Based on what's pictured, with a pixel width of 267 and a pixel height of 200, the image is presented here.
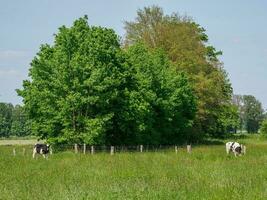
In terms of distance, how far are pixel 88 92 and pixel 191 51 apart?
28445 mm

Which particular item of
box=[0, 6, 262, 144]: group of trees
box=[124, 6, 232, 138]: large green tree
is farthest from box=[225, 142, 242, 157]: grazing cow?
box=[124, 6, 232, 138]: large green tree

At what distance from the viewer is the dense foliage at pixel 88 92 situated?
41.7 m

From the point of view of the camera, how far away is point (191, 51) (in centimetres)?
6788

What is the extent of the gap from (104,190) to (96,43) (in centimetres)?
2954

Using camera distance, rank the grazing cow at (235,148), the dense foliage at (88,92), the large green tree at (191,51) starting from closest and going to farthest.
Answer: the grazing cow at (235,148)
the dense foliage at (88,92)
the large green tree at (191,51)

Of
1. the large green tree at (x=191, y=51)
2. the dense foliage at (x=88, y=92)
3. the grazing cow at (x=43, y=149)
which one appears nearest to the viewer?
the grazing cow at (x=43, y=149)

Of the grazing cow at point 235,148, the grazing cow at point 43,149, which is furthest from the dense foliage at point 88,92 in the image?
the grazing cow at point 235,148

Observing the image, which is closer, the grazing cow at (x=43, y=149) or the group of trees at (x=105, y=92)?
the grazing cow at (x=43, y=149)

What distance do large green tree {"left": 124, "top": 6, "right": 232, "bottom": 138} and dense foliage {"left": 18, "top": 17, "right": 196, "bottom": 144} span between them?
15049 millimetres

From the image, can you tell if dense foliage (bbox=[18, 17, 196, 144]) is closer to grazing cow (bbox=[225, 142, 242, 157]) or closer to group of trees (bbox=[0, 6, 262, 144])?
group of trees (bbox=[0, 6, 262, 144])

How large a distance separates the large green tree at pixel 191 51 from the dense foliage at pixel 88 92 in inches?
592

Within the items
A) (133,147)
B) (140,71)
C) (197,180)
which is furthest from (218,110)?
(197,180)

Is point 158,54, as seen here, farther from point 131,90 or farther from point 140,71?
point 131,90

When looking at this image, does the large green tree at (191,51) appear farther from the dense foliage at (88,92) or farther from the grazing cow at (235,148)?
the grazing cow at (235,148)
